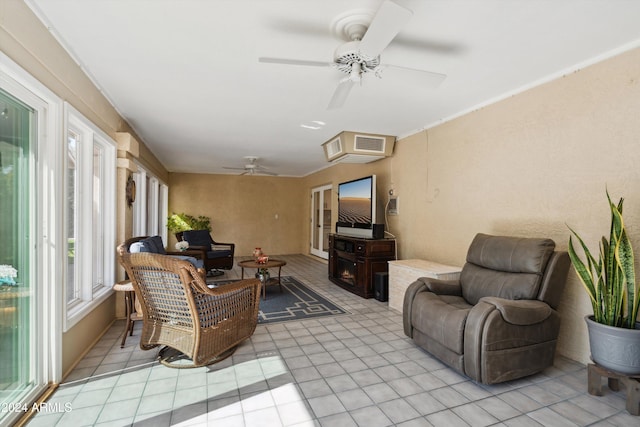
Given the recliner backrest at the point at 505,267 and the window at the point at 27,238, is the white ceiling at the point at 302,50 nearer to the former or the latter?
the window at the point at 27,238

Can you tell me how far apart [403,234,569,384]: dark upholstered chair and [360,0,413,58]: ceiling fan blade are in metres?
1.86

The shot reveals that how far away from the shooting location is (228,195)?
8.96 meters

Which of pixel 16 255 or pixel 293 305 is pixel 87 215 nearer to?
pixel 16 255

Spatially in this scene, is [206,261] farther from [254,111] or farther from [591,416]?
[591,416]

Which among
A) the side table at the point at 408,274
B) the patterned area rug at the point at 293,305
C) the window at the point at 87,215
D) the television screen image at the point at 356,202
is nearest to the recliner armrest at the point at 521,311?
the side table at the point at 408,274

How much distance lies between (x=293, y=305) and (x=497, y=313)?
2.61 meters

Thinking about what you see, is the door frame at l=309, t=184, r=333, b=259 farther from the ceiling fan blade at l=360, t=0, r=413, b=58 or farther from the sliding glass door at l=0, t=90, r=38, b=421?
the sliding glass door at l=0, t=90, r=38, b=421

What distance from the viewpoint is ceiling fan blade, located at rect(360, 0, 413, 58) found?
4.88ft

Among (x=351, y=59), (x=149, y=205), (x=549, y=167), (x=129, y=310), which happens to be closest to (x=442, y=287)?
(x=549, y=167)

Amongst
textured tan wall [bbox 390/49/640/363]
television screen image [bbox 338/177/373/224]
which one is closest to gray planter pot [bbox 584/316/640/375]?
textured tan wall [bbox 390/49/640/363]

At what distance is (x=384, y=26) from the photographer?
1.63 meters

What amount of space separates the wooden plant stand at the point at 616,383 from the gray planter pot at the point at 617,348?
0.04 metres

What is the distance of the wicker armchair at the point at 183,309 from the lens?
2262 mm

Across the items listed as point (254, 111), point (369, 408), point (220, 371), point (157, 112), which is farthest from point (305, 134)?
point (369, 408)
